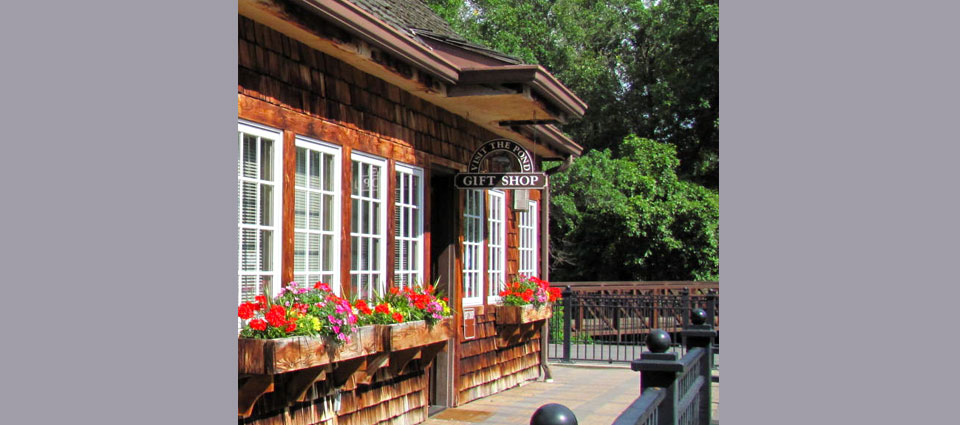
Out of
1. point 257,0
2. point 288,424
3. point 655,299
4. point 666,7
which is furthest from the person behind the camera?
point 666,7

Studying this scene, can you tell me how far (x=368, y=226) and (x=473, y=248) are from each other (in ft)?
8.98

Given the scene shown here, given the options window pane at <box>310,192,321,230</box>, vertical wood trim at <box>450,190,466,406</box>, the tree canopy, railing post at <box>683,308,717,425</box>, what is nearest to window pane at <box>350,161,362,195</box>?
window pane at <box>310,192,321,230</box>

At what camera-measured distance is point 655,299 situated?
16.4 m

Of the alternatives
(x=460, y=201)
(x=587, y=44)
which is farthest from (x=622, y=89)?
(x=460, y=201)

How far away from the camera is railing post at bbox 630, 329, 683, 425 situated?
14.6 ft

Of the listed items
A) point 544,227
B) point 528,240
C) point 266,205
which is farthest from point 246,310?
point 544,227

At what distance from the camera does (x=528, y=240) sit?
40.1ft

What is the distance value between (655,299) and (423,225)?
873cm

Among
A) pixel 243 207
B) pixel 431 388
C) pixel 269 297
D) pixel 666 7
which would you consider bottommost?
pixel 431 388

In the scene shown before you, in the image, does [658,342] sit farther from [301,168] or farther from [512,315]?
[512,315]

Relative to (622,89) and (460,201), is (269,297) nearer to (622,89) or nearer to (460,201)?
(460,201)

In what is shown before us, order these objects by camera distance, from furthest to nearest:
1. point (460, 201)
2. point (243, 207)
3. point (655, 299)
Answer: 1. point (655, 299)
2. point (460, 201)
3. point (243, 207)

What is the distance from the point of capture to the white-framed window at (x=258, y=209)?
5.66 meters

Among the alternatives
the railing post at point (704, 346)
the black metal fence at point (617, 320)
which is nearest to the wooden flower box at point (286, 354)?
the railing post at point (704, 346)
